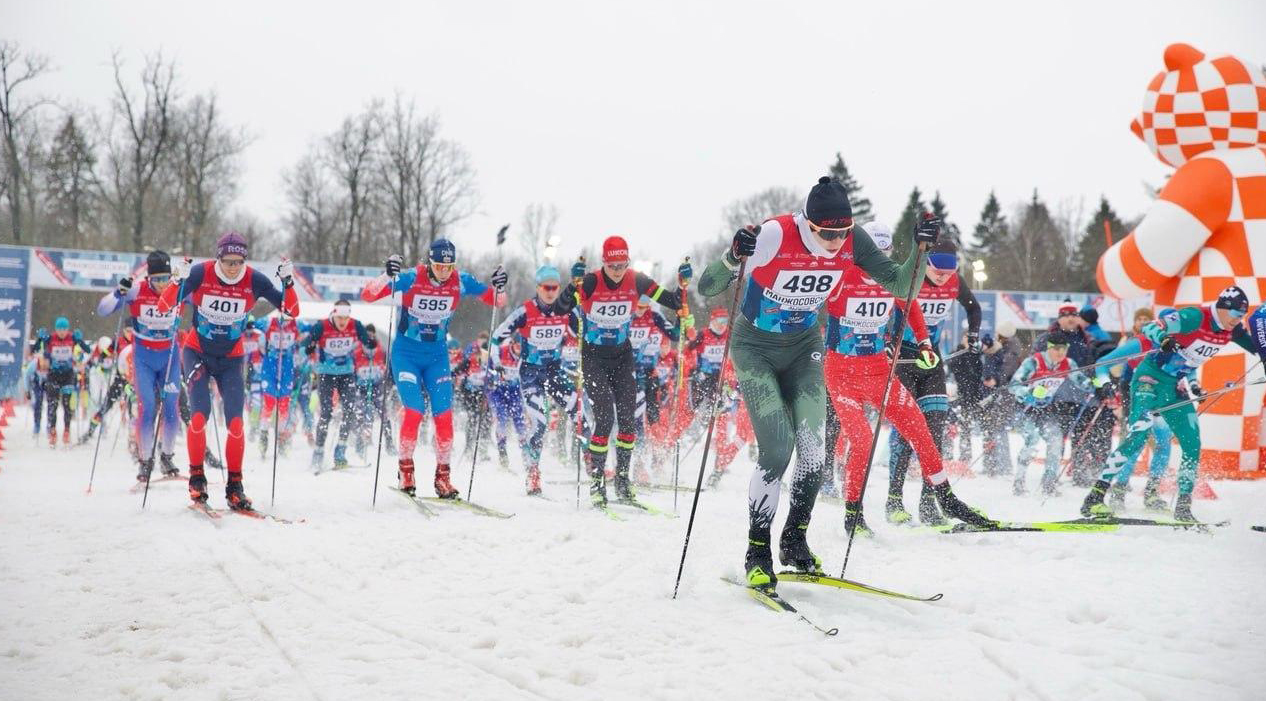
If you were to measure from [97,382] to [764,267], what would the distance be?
57.0 feet

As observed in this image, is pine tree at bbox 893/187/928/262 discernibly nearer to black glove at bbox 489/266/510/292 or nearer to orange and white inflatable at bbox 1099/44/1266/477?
orange and white inflatable at bbox 1099/44/1266/477

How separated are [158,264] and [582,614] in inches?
269

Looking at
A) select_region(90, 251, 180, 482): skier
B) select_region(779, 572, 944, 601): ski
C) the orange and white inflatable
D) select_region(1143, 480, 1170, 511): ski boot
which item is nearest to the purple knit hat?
select_region(90, 251, 180, 482): skier

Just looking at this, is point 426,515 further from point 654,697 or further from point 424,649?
point 654,697

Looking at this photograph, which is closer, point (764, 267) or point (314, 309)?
point (764, 267)

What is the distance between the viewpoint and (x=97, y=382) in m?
17.2

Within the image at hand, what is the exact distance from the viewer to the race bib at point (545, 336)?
29.7 ft

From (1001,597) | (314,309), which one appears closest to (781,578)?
(1001,597)

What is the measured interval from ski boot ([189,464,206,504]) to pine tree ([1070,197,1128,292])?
46.6 m

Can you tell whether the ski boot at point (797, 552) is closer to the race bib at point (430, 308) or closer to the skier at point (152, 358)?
the race bib at point (430, 308)

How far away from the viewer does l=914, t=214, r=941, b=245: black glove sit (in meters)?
4.13

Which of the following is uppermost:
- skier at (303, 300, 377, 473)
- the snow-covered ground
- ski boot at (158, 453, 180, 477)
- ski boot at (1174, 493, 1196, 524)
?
skier at (303, 300, 377, 473)

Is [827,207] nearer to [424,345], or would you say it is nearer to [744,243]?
[744,243]

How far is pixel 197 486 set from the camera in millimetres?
6500
